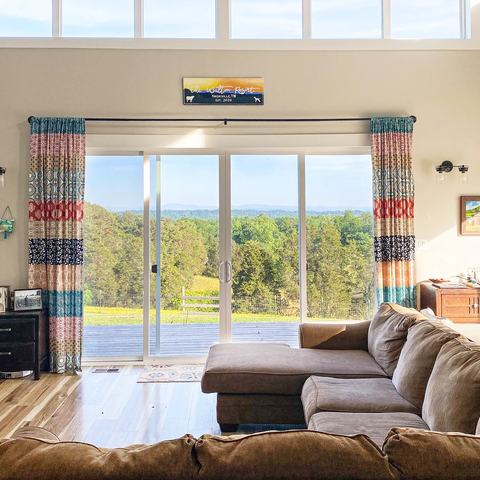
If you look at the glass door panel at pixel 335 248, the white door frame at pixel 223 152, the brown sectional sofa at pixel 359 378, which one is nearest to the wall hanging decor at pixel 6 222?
the white door frame at pixel 223 152

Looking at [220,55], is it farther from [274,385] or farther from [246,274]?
[274,385]

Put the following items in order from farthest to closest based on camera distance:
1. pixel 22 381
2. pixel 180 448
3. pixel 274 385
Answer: pixel 22 381 → pixel 274 385 → pixel 180 448

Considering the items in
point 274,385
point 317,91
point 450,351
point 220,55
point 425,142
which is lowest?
point 274,385

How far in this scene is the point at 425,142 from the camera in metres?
4.89

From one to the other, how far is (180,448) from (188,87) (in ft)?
13.8

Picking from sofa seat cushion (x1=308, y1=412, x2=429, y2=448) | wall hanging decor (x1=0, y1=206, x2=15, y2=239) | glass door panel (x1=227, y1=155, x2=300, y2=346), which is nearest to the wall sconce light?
glass door panel (x1=227, y1=155, x2=300, y2=346)

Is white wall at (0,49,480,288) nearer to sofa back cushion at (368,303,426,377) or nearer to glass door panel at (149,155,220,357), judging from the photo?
glass door panel at (149,155,220,357)

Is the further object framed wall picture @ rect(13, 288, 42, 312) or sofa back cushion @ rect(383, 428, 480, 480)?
framed wall picture @ rect(13, 288, 42, 312)

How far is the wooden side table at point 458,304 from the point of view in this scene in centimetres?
438

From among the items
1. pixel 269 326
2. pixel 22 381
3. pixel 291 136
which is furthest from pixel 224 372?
pixel 291 136

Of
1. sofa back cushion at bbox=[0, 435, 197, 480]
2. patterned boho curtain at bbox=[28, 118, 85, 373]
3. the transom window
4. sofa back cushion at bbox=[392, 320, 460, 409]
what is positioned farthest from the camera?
the transom window

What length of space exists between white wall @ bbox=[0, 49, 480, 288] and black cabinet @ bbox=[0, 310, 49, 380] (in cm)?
54

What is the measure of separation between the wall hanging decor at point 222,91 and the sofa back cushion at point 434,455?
4.15 m

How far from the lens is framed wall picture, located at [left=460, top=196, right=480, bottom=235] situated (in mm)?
4871
